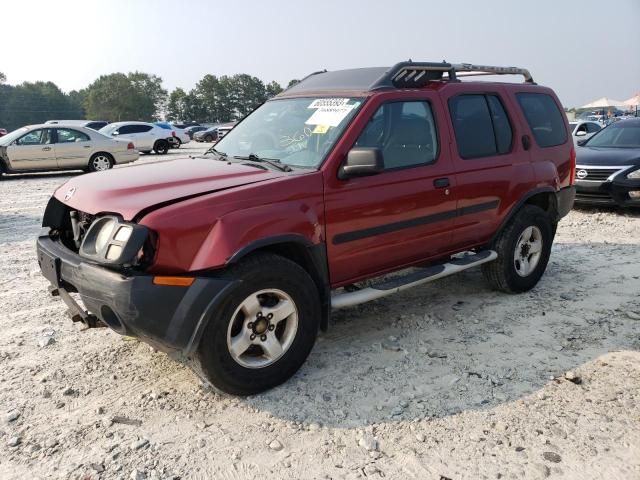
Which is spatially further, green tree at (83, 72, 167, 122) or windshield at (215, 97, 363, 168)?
green tree at (83, 72, 167, 122)

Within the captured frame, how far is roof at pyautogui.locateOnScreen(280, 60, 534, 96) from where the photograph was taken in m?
4.03

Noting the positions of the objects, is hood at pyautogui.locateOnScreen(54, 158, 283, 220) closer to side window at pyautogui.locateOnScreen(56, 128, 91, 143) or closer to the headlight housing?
the headlight housing

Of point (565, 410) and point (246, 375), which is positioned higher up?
point (246, 375)

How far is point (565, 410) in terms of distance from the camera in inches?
123

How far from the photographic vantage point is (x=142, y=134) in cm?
2278

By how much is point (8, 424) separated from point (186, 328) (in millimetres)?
1186

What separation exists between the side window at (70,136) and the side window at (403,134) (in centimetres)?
1330

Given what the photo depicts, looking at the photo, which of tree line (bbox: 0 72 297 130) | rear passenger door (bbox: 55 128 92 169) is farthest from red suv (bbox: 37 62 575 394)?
tree line (bbox: 0 72 297 130)

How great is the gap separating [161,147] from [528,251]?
2087 cm

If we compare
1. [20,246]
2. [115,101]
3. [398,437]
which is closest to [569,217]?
[398,437]

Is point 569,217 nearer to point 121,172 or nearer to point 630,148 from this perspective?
point 630,148

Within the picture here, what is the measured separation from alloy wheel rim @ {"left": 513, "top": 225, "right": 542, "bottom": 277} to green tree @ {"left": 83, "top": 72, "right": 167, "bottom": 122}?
92.1 metres

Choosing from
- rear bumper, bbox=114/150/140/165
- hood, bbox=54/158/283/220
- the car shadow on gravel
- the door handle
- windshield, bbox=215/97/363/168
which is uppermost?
windshield, bbox=215/97/363/168

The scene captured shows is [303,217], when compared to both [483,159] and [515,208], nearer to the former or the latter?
[483,159]
